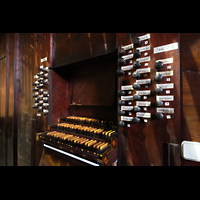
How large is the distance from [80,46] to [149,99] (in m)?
1.84

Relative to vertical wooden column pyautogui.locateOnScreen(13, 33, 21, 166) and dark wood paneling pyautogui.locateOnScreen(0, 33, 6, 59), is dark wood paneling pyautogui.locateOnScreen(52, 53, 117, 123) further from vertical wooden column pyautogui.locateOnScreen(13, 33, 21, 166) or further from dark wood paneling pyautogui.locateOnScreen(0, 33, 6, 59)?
dark wood paneling pyautogui.locateOnScreen(0, 33, 6, 59)

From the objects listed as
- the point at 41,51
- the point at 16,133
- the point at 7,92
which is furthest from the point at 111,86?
the point at 7,92

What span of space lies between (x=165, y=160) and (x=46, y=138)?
208 cm

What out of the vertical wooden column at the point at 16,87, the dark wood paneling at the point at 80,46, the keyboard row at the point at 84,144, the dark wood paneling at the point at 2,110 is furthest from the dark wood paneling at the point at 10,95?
the keyboard row at the point at 84,144

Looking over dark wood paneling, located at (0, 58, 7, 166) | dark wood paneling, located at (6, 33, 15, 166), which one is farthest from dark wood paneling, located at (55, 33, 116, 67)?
dark wood paneling, located at (0, 58, 7, 166)

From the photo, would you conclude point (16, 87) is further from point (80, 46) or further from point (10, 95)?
point (80, 46)

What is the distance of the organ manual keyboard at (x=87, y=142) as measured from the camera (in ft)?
A: 4.58

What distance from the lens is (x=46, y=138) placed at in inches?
78.7

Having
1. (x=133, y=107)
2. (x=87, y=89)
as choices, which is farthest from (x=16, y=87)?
(x=133, y=107)

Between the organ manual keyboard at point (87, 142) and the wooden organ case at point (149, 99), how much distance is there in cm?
22

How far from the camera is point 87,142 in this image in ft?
5.39

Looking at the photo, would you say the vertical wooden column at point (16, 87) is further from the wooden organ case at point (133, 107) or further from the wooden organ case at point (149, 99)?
the wooden organ case at point (149, 99)

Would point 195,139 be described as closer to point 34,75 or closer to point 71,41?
point 71,41

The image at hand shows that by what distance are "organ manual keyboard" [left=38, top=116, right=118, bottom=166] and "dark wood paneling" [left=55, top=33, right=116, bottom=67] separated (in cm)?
143
